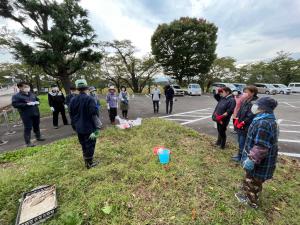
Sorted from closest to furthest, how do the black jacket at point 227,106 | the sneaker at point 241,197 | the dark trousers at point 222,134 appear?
the sneaker at point 241,197 < the black jacket at point 227,106 < the dark trousers at point 222,134

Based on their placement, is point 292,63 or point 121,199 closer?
point 121,199

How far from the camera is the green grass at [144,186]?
7.50ft

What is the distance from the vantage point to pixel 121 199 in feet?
8.28

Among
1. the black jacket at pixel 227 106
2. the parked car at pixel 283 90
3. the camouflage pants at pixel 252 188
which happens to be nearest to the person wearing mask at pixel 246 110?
the black jacket at pixel 227 106

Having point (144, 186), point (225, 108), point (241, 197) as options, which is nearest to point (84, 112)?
point (144, 186)

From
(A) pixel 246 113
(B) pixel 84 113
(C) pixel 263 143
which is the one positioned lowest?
(C) pixel 263 143

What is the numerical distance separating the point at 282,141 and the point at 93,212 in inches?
220

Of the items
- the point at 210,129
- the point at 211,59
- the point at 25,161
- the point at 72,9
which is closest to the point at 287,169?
the point at 210,129

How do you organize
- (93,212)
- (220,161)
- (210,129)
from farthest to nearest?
(210,129)
(220,161)
(93,212)

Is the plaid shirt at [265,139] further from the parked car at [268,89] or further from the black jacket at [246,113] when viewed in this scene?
the parked car at [268,89]

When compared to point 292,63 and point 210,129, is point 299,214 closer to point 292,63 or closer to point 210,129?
point 210,129

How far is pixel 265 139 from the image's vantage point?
2076mm

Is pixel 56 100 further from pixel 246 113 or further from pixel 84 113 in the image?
pixel 246 113

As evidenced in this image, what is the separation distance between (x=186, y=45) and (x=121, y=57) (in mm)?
10527
